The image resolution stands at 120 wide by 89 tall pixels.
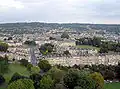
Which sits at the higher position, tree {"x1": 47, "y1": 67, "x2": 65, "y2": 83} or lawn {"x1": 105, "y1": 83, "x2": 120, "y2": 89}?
tree {"x1": 47, "y1": 67, "x2": 65, "y2": 83}

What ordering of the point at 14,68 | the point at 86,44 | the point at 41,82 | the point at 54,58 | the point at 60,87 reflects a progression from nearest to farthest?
the point at 60,87 < the point at 41,82 < the point at 14,68 < the point at 54,58 < the point at 86,44

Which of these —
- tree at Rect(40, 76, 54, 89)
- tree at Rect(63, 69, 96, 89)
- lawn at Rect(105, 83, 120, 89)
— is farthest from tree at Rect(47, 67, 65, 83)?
lawn at Rect(105, 83, 120, 89)

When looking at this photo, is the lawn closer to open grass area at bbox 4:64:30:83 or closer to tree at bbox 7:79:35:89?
tree at bbox 7:79:35:89

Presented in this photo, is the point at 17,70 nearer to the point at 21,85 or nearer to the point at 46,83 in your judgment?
the point at 46,83

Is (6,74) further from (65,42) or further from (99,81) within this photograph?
(65,42)

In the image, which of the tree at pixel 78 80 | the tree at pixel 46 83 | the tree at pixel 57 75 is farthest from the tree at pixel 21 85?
the tree at pixel 57 75

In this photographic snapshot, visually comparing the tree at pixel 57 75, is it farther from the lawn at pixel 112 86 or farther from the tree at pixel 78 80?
the lawn at pixel 112 86

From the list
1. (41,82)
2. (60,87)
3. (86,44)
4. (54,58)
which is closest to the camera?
(60,87)

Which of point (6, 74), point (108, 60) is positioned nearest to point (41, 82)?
point (6, 74)

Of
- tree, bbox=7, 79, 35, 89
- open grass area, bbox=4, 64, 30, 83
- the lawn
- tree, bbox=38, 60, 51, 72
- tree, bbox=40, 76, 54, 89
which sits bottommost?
the lawn
